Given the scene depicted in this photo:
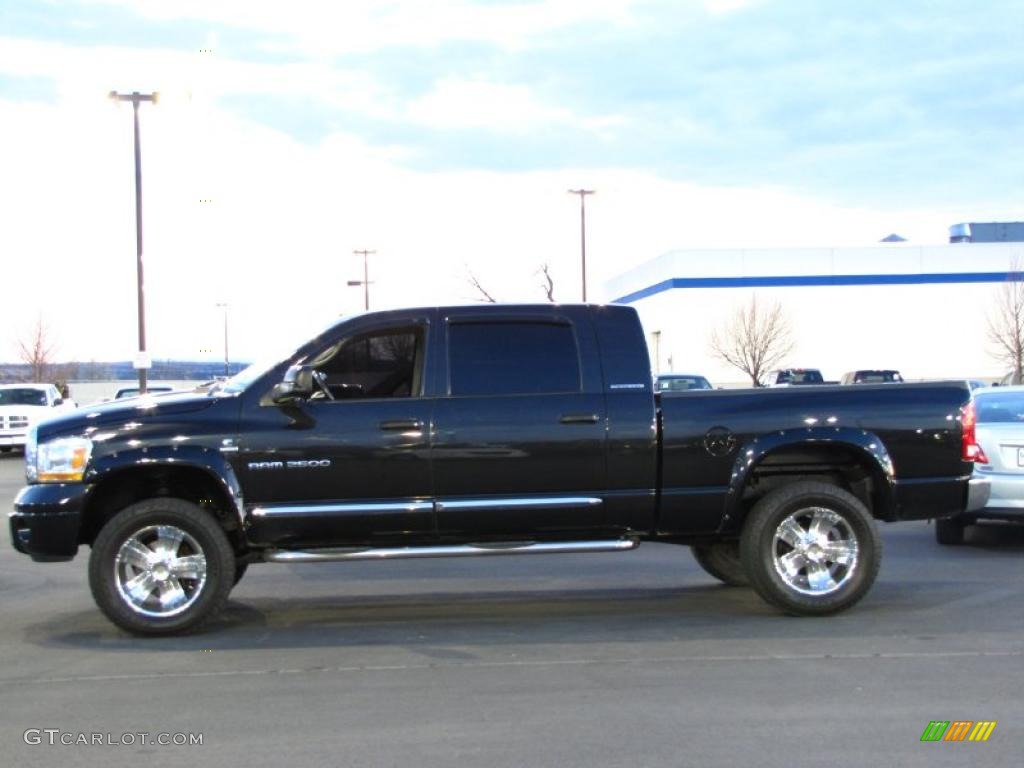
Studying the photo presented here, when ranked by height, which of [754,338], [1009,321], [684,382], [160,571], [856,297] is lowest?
[160,571]

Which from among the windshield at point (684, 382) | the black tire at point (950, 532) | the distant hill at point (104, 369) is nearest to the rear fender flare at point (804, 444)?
the black tire at point (950, 532)

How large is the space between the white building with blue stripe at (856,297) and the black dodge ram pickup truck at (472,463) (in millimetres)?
51071

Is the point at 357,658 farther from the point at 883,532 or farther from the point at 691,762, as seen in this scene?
the point at 883,532

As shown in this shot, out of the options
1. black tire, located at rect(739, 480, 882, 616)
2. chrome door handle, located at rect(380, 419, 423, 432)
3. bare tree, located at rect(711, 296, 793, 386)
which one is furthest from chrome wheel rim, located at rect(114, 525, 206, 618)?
bare tree, located at rect(711, 296, 793, 386)

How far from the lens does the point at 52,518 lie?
7.43 m

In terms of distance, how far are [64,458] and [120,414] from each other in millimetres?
439

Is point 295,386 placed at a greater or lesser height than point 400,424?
greater

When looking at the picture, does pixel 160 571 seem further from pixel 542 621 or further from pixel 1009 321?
pixel 1009 321

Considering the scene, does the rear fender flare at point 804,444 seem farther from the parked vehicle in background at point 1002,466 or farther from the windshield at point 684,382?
the windshield at point 684,382

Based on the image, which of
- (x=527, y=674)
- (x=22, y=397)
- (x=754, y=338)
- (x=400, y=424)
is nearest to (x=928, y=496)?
(x=527, y=674)

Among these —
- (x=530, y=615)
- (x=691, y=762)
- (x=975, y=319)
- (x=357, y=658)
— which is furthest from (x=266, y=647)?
(x=975, y=319)

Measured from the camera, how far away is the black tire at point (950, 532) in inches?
448

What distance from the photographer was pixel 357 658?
704 centimetres

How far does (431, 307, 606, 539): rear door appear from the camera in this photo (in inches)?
301
